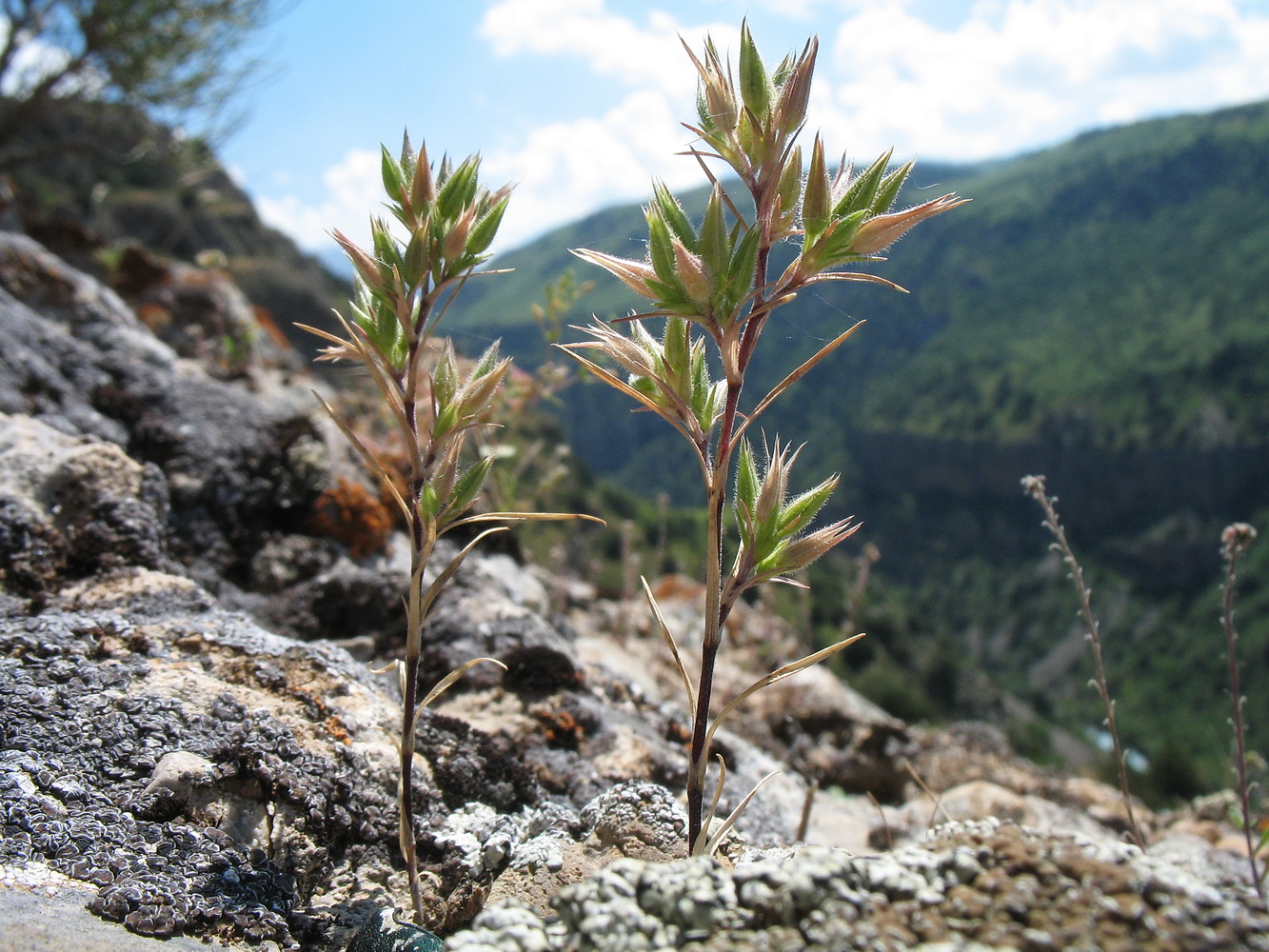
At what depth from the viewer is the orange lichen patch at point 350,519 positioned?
4.85m

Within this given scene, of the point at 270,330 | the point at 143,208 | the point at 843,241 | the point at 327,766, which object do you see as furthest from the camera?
the point at 143,208

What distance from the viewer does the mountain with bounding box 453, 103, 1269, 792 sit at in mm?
108375

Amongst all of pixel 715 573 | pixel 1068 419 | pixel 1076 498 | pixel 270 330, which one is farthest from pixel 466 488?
pixel 1068 419

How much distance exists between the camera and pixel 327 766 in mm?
2512

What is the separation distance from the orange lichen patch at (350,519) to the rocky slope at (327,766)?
0.7 inches

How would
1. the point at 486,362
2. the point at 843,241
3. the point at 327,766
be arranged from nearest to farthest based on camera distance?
the point at 843,241 → the point at 486,362 → the point at 327,766

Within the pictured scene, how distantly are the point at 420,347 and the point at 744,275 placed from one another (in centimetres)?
82

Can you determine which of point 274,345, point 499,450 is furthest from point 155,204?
point 499,450

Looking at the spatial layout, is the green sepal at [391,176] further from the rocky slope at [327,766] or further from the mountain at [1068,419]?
the mountain at [1068,419]

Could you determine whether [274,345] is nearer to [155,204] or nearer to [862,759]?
[862,759]

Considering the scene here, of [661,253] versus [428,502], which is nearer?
[661,253]

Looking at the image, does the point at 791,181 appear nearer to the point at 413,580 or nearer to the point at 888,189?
the point at 888,189

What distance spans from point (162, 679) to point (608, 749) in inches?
68.8

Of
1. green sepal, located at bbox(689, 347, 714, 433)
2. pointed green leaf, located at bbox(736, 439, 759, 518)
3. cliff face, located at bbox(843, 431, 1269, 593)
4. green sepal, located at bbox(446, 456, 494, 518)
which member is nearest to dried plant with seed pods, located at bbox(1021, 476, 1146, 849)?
pointed green leaf, located at bbox(736, 439, 759, 518)
